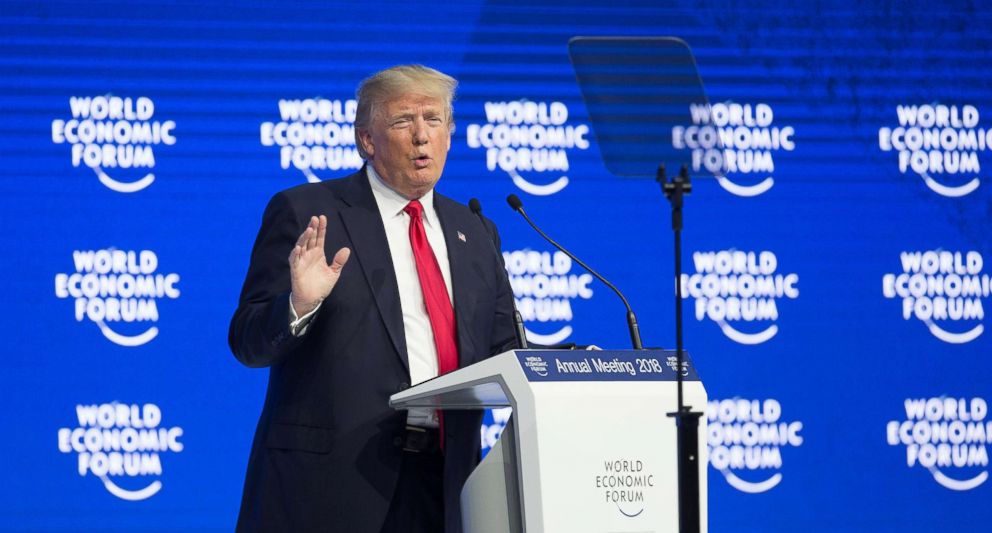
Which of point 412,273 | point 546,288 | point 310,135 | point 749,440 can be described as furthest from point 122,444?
point 749,440

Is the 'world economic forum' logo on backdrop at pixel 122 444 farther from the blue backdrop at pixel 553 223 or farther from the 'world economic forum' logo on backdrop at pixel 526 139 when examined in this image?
the 'world economic forum' logo on backdrop at pixel 526 139

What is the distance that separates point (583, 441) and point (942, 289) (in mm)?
2853

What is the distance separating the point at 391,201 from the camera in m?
2.65

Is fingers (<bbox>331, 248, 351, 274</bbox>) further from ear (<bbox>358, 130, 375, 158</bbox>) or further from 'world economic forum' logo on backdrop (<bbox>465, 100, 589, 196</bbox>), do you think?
'world economic forum' logo on backdrop (<bbox>465, 100, 589, 196</bbox>)

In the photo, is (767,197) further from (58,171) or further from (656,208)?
(58,171)

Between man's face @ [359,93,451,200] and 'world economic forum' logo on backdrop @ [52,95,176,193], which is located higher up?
'world economic forum' logo on backdrop @ [52,95,176,193]

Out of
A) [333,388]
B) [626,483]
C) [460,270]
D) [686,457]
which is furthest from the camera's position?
[460,270]

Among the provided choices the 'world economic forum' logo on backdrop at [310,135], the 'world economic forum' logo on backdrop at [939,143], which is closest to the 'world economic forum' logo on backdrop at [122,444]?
the 'world economic forum' logo on backdrop at [310,135]

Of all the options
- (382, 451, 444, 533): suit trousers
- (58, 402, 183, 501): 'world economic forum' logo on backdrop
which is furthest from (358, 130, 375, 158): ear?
(58, 402, 183, 501): 'world economic forum' logo on backdrop

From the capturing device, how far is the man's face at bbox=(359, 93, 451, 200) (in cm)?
264

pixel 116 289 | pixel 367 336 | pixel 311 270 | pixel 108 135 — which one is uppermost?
pixel 108 135

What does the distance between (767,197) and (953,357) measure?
3.14 feet

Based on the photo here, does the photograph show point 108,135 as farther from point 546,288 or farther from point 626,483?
point 626,483

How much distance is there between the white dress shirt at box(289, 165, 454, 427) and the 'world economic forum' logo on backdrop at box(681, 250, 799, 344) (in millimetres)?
1744
